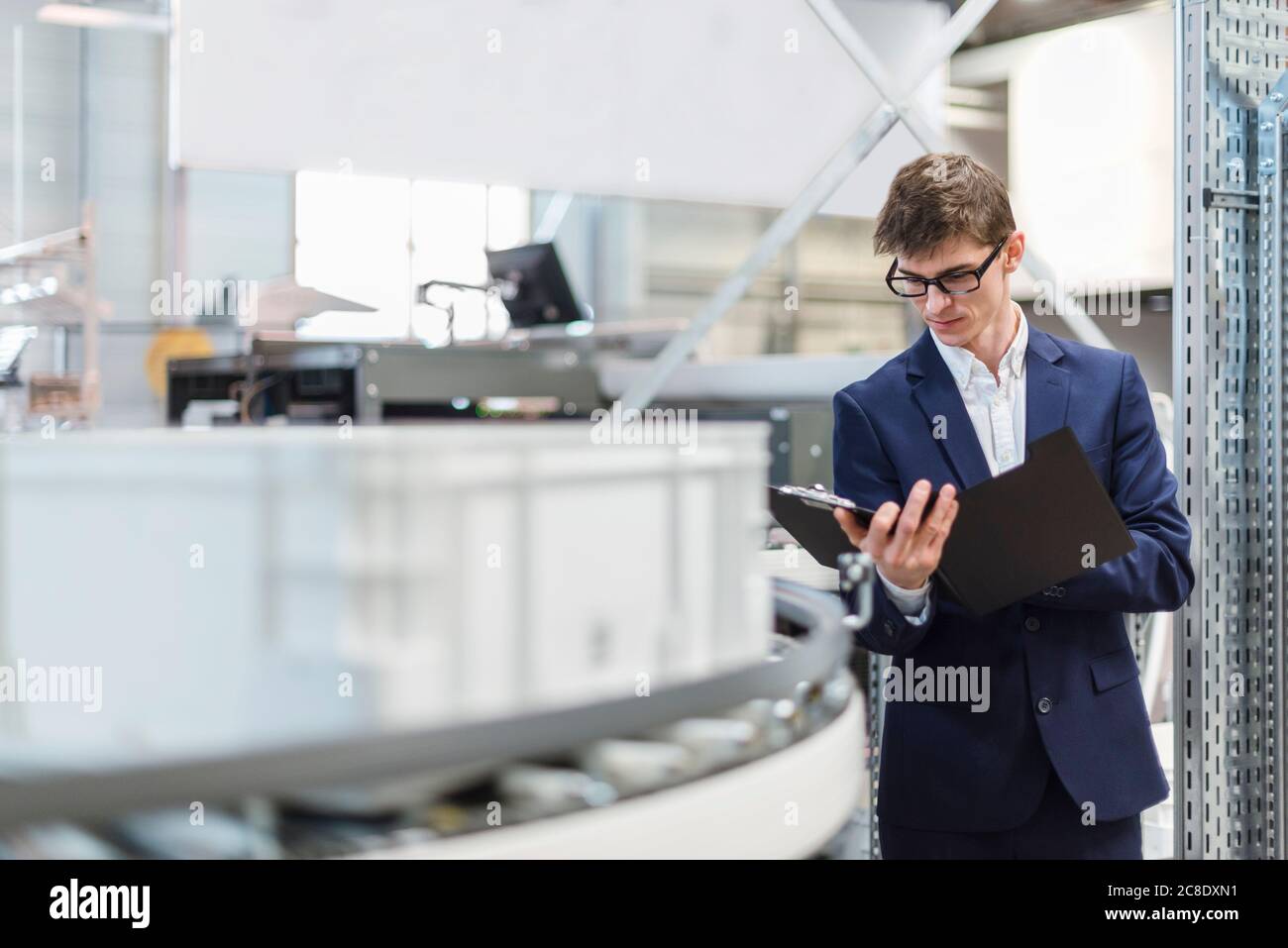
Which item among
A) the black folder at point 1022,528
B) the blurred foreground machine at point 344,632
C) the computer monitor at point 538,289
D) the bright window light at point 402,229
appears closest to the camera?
the blurred foreground machine at point 344,632

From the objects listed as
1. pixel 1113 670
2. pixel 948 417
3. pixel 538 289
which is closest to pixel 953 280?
pixel 948 417

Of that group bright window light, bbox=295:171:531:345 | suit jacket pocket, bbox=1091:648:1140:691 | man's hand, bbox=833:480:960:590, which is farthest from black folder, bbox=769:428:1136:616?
bright window light, bbox=295:171:531:345

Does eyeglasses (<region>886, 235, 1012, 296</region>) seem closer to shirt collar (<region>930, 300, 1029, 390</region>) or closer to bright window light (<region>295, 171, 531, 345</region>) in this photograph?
shirt collar (<region>930, 300, 1029, 390</region>)

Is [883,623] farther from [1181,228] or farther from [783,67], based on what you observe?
[783,67]

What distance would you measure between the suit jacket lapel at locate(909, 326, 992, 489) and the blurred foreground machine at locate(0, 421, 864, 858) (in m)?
0.49

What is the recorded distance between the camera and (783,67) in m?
1.60

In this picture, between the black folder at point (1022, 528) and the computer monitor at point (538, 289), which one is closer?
the black folder at point (1022, 528)

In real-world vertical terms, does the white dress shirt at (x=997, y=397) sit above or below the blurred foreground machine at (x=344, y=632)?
above

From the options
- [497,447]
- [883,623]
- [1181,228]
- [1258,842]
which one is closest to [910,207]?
[883,623]

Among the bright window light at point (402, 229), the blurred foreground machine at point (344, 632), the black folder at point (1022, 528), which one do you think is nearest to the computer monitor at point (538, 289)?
the black folder at point (1022, 528)

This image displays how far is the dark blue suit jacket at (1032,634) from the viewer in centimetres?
104

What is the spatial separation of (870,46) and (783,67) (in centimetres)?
36

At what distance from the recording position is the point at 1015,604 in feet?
3.45

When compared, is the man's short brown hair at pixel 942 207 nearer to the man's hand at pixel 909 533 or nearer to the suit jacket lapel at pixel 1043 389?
the suit jacket lapel at pixel 1043 389
